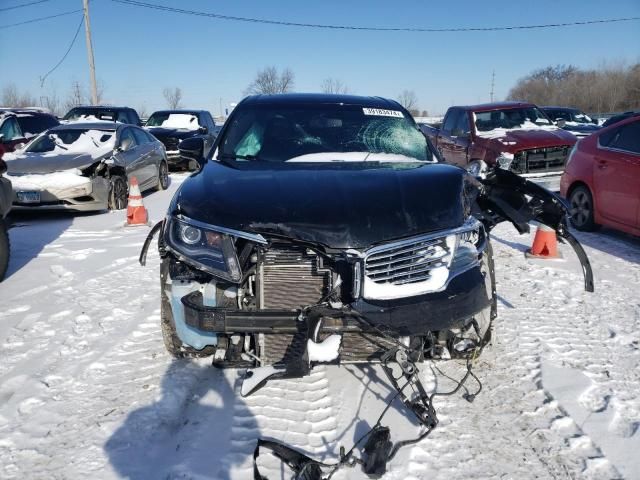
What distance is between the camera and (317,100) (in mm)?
4434

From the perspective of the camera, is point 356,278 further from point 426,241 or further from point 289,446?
point 289,446

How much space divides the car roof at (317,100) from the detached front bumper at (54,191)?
16.1 ft

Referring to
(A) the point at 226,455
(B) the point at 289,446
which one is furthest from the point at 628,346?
(A) the point at 226,455

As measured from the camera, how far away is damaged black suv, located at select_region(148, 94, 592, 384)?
2.56 m

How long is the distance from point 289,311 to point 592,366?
2.17m

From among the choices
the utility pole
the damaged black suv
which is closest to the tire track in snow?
the damaged black suv

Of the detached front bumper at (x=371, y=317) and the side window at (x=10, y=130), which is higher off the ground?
the side window at (x=10, y=130)

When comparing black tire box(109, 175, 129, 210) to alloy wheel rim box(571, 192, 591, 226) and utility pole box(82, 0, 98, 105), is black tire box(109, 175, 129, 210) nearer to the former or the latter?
alloy wheel rim box(571, 192, 591, 226)

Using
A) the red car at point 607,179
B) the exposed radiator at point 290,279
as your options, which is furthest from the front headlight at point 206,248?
the red car at point 607,179

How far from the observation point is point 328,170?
336 centimetres

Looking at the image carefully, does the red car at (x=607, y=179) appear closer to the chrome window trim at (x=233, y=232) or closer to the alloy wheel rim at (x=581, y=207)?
the alloy wheel rim at (x=581, y=207)

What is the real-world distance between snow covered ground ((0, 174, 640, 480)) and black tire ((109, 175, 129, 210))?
15.4 ft

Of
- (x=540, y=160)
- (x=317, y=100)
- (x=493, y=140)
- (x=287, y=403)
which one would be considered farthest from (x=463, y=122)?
(x=287, y=403)

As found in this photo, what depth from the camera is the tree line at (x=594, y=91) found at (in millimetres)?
53906
